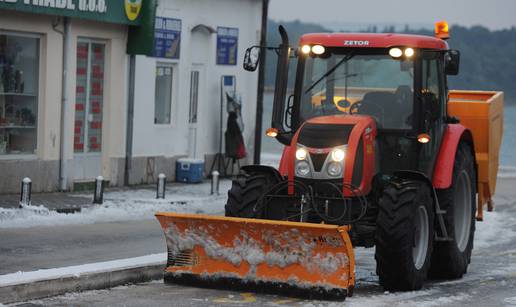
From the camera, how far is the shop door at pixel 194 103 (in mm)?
25594

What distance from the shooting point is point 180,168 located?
976 inches

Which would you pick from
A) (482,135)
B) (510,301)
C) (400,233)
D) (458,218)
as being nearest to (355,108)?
(400,233)

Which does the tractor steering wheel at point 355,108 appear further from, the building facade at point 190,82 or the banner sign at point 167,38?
the banner sign at point 167,38

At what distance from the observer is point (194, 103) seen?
2577 cm

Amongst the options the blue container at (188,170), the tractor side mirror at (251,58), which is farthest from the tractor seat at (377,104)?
the blue container at (188,170)

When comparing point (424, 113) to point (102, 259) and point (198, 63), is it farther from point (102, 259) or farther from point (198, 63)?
point (198, 63)

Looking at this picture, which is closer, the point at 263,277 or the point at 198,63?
the point at 263,277

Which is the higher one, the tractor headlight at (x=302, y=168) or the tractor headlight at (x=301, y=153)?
the tractor headlight at (x=301, y=153)

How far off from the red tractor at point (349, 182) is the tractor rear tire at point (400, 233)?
12 millimetres

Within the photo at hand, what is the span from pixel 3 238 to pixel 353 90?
198 inches

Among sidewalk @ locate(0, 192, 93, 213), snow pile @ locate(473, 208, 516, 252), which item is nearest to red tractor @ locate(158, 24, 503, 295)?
snow pile @ locate(473, 208, 516, 252)

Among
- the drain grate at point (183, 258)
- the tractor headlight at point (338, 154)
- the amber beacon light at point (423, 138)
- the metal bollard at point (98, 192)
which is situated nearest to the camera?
the drain grate at point (183, 258)

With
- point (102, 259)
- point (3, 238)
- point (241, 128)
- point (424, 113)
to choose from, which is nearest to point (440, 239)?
point (424, 113)

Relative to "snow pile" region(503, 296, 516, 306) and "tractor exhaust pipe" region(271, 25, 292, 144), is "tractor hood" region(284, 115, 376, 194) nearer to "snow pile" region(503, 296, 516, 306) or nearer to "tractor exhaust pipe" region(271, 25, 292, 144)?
"tractor exhaust pipe" region(271, 25, 292, 144)
